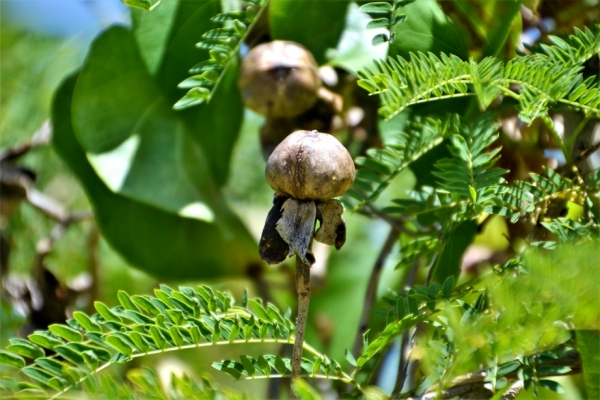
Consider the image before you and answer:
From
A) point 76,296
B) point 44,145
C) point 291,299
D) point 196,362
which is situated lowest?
point 196,362

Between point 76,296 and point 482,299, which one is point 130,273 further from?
point 482,299

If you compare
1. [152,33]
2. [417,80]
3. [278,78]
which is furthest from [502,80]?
[152,33]

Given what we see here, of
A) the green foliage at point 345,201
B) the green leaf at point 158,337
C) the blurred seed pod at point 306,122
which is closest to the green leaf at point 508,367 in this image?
the green foliage at point 345,201

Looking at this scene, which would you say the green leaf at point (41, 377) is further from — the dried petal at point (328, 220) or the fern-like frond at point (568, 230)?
the fern-like frond at point (568, 230)

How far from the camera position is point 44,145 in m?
1.23

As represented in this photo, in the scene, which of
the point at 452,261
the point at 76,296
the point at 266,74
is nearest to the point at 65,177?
the point at 76,296

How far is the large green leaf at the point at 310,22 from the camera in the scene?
761 millimetres

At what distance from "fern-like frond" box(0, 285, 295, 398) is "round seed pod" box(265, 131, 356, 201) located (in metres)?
0.09

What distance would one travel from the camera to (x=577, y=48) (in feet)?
1.80

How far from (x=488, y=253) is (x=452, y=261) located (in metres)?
0.45

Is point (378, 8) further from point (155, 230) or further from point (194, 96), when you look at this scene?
point (155, 230)

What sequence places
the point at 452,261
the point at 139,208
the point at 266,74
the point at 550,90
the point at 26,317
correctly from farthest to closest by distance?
the point at 26,317, the point at 139,208, the point at 266,74, the point at 452,261, the point at 550,90

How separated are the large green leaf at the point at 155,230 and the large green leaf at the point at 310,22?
0.57ft

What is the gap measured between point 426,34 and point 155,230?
39cm
